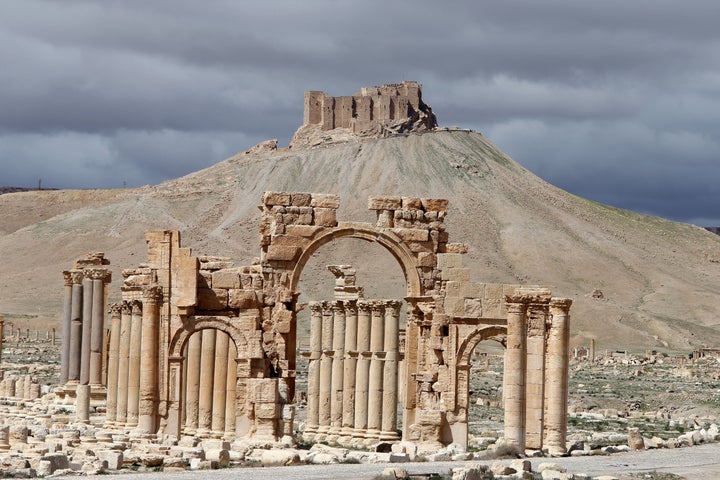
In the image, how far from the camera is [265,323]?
36.4 m

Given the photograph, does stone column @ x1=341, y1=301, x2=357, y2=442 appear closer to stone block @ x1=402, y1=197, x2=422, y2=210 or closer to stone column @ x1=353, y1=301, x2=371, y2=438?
stone column @ x1=353, y1=301, x2=371, y2=438

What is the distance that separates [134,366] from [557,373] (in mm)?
9998

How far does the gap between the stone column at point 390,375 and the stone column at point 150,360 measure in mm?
6686

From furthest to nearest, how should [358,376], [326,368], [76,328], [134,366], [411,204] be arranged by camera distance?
[76,328] < [326,368] < [358,376] < [411,204] < [134,366]

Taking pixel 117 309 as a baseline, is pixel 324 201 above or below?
above

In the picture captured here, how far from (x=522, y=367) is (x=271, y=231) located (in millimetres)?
7223

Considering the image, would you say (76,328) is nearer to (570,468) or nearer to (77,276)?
(77,276)

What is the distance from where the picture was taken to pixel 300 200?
37031mm

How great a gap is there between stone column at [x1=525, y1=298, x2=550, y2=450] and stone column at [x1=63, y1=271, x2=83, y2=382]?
18.7m

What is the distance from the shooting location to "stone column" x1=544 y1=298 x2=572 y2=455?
113ft

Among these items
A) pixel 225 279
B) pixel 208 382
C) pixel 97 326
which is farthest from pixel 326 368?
pixel 225 279

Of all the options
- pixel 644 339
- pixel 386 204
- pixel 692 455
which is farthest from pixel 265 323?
pixel 644 339

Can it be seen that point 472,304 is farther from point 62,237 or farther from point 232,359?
point 62,237

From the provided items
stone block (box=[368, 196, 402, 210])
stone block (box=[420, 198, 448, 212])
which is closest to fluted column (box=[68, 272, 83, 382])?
stone block (box=[368, 196, 402, 210])
